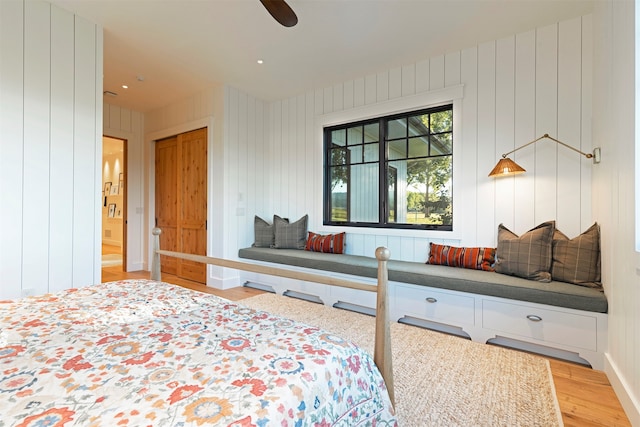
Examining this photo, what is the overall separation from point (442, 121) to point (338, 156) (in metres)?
1.40

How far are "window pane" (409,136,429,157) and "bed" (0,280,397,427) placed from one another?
111 inches

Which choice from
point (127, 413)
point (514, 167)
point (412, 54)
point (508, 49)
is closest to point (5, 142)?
point (127, 413)

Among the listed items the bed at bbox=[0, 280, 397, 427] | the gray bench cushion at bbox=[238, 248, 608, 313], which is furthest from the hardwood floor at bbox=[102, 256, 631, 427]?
the bed at bbox=[0, 280, 397, 427]

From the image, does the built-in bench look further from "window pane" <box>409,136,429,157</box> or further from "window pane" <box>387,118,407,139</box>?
"window pane" <box>387,118,407,139</box>

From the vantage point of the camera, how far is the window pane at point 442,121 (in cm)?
332

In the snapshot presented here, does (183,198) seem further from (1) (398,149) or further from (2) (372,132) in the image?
(1) (398,149)

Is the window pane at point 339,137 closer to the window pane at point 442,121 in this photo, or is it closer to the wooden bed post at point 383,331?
the window pane at point 442,121

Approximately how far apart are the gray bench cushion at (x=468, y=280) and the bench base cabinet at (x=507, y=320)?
0.06 m

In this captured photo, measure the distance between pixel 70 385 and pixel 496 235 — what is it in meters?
3.21

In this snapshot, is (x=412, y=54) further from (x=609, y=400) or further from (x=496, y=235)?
(x=609, y=400)

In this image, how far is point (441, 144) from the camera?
133 inches

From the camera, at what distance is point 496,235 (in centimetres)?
295

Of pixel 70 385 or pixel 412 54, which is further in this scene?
pixel 412 54

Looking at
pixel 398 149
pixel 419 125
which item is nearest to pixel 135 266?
pixel 398 149
